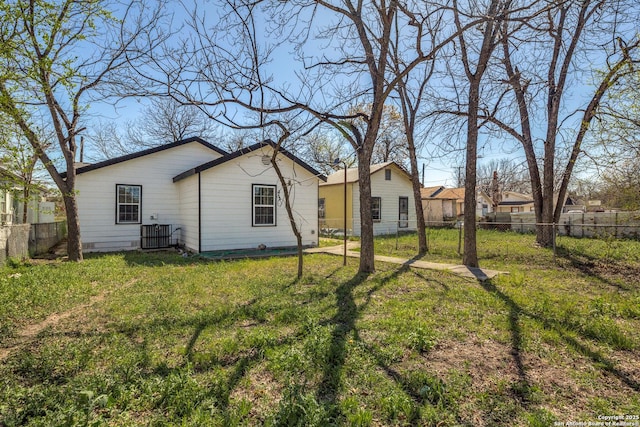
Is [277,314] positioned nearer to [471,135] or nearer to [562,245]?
[471,135]

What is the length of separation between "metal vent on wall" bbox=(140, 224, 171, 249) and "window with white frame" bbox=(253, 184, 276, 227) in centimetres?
340

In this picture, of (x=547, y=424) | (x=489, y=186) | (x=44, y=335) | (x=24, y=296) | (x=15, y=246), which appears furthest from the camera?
(x=489, y=186)

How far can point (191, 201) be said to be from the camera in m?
11.1

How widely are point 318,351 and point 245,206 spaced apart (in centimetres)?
852

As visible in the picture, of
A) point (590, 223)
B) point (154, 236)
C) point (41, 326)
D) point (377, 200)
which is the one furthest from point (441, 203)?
point (41, 326)

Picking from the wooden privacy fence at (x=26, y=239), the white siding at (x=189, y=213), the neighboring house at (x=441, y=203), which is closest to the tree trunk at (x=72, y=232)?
the wooden privacy fence at (x=26, y=239)

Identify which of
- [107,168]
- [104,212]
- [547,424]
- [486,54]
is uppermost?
[486,54]

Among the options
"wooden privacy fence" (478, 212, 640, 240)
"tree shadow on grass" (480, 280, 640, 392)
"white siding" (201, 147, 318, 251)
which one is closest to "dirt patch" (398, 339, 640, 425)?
"tree shadow on grass" (480, 280, 640, 392)

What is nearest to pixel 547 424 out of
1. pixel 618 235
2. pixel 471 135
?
pixel 471 135

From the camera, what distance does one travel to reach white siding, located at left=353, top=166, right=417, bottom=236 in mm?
17984

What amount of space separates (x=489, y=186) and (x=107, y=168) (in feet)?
114

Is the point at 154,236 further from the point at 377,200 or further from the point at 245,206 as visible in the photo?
the point at 377,200

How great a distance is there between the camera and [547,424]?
2.22 meters

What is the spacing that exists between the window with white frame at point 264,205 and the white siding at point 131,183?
2926 mm
